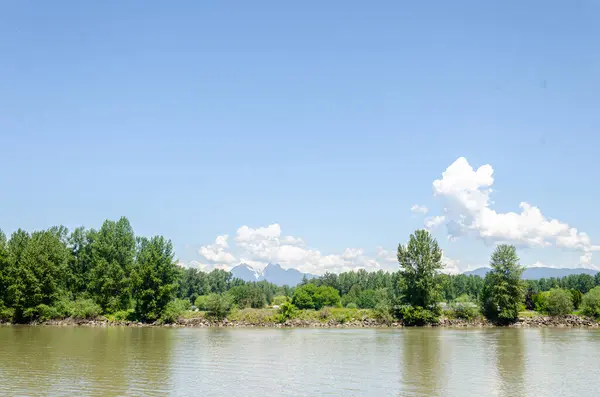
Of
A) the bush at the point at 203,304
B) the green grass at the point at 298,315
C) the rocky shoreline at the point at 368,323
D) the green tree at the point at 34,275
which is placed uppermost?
the green tree at the point at 34,275

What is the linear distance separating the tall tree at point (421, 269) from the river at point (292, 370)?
3621 cm

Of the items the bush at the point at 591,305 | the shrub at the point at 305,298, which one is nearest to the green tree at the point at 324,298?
the shrub at the point at 305,298

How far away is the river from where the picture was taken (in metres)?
23.4

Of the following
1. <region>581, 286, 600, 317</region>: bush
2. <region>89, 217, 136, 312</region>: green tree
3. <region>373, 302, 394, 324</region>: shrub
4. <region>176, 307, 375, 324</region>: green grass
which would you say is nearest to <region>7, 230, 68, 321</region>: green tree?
<region>89, 217, 136, 312</region>: green tree

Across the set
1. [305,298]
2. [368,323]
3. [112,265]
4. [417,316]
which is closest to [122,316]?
[112,265]

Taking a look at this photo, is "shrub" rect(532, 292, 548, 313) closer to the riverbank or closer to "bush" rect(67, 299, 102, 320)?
the riverbank

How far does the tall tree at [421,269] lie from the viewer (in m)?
81.8

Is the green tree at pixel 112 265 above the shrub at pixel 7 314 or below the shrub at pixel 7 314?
above

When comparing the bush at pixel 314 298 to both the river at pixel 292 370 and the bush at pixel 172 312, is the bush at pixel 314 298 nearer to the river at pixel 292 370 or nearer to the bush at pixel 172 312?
the bush at pixel 172 312

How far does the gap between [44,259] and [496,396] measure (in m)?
75.1

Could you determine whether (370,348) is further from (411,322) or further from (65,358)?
(411,322)

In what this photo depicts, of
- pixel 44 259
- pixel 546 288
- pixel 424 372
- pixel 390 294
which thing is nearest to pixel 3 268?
pixel 44 259

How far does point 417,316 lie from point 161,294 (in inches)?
1619

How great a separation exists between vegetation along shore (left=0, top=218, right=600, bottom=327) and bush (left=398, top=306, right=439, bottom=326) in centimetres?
16
